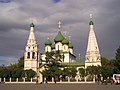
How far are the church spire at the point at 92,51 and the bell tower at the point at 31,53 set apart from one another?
17440 mm

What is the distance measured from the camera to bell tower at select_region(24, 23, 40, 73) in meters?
99.6

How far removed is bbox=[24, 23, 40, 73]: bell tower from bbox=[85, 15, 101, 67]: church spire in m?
17.4

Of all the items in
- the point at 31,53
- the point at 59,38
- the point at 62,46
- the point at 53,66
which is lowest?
the point at 53,66

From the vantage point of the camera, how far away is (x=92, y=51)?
96.2 meters

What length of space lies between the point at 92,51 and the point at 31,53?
20.7 meters

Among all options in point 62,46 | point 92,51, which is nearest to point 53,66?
point 92,51

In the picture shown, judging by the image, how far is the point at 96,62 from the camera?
319 ft

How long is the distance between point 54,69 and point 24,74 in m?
13.8

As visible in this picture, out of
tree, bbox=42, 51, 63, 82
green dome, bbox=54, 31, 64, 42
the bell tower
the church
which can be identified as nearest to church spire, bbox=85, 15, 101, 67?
the church

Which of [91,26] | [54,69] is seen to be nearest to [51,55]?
[54,69]

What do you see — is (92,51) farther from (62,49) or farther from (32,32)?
(32,32)

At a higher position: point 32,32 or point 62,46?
point 32,32

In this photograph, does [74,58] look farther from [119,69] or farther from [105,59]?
[119,69]

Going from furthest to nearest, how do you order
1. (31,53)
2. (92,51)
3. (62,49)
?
(62,49)
(31,53)
(92,51)
